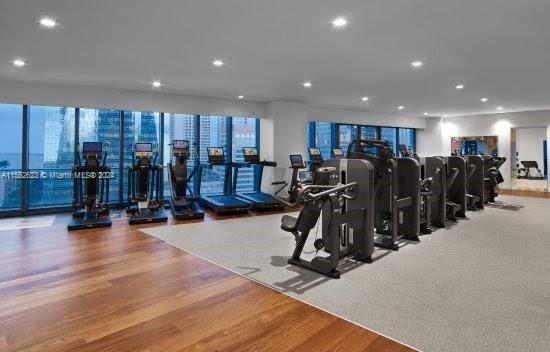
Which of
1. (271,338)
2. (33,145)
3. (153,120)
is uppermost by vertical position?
(153,120)

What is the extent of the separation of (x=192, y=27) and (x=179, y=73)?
225 centimetres

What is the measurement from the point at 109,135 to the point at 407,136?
35.0 feet

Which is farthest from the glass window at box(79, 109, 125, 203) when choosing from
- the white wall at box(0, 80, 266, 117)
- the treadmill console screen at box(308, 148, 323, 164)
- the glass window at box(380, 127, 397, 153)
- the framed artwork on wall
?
the framed artwork on wall

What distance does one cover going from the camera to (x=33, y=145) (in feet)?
23.7

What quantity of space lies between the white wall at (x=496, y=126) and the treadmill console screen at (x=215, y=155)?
891 centimetres

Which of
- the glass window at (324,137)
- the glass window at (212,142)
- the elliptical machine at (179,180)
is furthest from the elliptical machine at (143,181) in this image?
the glass window at (324,137)

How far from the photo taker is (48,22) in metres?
3.72

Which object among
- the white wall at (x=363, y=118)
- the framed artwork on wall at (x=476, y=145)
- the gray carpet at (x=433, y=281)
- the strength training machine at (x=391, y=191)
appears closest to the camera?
the gray carpet at (x=433, y=281)

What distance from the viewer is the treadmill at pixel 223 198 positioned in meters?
7.13

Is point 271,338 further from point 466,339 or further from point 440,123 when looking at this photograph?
point 440,123

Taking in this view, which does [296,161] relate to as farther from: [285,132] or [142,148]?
[142,148]

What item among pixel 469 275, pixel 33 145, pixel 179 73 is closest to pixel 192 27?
pixel 179 73

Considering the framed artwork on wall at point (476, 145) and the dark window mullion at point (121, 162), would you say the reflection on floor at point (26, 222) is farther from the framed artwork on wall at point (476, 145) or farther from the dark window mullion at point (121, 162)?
Answer: the framed artwork on wall at point (476, 145)

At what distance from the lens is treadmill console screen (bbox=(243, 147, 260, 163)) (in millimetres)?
8414
